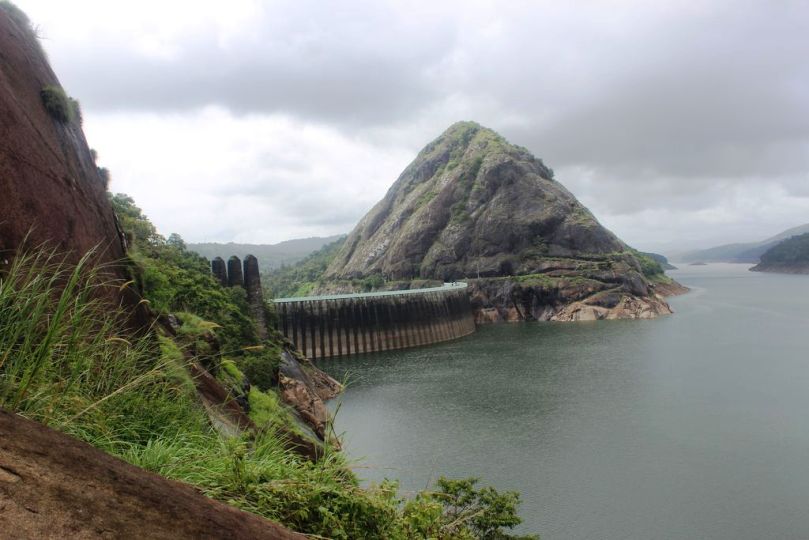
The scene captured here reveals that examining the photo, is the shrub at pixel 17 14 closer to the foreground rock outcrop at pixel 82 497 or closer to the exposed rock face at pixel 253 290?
the foreground rock outcrop at pixel 82 497

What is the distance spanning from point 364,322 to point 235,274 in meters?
23.4

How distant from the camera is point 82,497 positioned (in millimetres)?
2820

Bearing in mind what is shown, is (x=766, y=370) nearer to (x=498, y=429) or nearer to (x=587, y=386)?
(x=587, y=386)

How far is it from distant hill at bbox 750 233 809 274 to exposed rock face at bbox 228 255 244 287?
→ 169256mm

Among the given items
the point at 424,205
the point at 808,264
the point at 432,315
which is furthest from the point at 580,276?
the point at 808,264

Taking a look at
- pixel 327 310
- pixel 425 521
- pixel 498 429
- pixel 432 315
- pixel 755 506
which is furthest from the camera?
pixel 432 315

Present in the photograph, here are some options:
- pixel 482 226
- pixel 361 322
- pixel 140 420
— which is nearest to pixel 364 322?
pixel 361 322

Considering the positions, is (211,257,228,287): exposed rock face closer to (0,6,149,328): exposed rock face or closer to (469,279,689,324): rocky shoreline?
(0,6,149,328): exposed rock face

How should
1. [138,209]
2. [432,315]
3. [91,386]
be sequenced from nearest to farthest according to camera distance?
[91,386] < [138,209] < [432,315]

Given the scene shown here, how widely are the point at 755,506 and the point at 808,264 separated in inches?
6794

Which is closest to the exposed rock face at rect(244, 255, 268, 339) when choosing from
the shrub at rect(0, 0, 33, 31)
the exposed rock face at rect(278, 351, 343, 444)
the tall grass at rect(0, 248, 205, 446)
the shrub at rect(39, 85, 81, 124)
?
the exposed rock face at rect(278, 351, 343, 444)

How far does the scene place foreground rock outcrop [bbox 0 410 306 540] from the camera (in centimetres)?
256

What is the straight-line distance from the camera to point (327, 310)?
57.5 m

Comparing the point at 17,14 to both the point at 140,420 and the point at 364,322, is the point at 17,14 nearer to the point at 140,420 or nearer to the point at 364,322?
the point at 140,420
